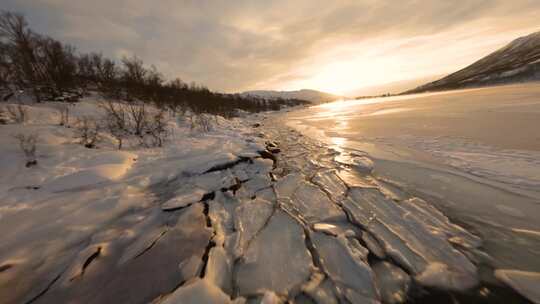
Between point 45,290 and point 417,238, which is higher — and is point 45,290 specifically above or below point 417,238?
above

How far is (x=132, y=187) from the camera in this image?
9.12ft

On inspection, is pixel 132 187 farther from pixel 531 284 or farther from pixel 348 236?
pixel 531 284

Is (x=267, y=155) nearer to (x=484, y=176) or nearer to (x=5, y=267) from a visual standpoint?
(x=484, y=176)

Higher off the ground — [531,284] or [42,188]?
[42,188]

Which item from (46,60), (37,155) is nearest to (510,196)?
(37,155)

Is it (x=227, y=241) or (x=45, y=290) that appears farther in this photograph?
(x=227, y=241)

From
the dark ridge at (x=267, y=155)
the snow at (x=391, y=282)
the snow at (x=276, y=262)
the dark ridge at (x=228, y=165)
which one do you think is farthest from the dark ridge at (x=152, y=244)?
the dark ridge at (x=267, y=155)

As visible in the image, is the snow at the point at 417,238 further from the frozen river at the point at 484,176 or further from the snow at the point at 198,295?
the snow at the point at 198,295

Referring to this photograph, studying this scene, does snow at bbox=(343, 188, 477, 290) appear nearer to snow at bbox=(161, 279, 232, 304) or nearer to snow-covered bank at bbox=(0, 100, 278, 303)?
snow at bbox=(161, 279, 232, 304)

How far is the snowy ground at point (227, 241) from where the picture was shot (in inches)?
51.8

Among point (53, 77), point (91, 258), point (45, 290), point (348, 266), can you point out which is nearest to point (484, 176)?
point (348, 266)

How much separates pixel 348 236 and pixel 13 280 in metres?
2.86

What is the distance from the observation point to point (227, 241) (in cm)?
180

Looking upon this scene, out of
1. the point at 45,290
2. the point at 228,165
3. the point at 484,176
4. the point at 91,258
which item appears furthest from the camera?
the point at 228,165
